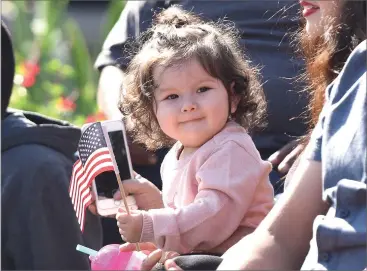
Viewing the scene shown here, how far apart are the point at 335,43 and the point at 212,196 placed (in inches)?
20.5

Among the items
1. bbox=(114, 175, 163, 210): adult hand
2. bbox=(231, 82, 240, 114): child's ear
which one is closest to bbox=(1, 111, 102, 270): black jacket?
bbox=(114, 175, 163, 210): adult hand

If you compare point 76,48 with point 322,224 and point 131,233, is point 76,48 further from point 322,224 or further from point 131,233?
point 322,224

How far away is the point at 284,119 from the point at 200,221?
96 cm

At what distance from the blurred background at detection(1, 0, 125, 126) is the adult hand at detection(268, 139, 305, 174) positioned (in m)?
3.16

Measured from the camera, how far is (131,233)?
2.75m

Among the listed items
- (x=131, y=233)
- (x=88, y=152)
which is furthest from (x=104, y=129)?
(x=131, y=233)

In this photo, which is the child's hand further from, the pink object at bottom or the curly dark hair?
the curly dark hair

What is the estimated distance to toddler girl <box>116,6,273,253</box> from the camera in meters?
2.81

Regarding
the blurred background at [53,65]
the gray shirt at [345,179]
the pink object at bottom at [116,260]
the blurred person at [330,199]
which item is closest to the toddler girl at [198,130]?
the pink object at bottom at [116,260]

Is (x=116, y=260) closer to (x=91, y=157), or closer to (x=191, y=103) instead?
(x=91, y=157)

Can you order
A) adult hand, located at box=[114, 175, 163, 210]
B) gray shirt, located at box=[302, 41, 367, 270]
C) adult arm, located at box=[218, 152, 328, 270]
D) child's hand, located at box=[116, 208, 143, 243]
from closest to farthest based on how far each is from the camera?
gray shirt, located at box=[302, 41, 367, 270] → adult arm, located at box=[218, 152, 328, 270] → child's hand, located at box=[116, 208, 143, 243] → adult hand, located at box=[114, 175, 163, 210]

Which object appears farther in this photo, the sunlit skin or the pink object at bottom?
the sunlit skin

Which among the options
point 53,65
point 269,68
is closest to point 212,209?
point 269,68

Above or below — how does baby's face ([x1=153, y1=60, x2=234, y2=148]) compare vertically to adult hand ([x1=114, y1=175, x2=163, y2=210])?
above
